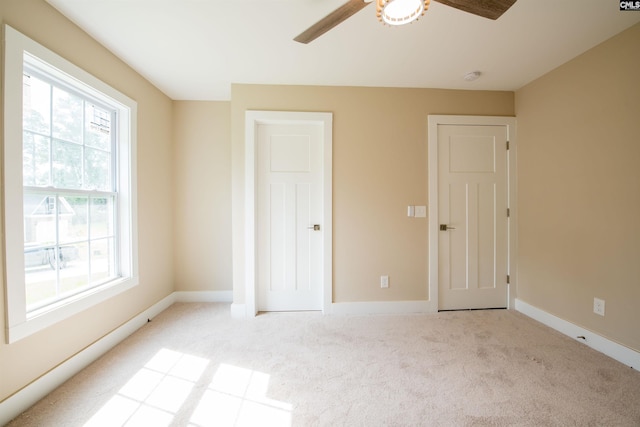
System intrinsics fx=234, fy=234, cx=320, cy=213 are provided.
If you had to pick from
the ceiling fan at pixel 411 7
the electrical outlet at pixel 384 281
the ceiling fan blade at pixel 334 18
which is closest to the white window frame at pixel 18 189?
the ceiling fan blade at pixel 334 18

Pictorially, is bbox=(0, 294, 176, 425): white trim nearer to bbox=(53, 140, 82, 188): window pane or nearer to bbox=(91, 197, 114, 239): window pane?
bbox=(91, 197, 114, 239): window pane

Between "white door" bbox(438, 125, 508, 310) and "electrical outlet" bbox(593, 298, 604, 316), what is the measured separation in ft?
2.52

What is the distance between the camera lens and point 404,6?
1.07 m

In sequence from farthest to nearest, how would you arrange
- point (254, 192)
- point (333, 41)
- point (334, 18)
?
point (254, 192)
point (333, 41)
point (334, 18)

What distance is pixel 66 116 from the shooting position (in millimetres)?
1731

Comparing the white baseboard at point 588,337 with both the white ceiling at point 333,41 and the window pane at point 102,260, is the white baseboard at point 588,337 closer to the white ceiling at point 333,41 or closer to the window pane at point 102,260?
the white ceiling at point 333,41

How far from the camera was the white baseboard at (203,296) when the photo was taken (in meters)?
2.97

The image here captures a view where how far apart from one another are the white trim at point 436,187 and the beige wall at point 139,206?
3057 mm

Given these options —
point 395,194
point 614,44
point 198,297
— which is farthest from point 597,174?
point 198,297

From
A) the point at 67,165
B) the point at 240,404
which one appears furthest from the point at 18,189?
the point at 240,404

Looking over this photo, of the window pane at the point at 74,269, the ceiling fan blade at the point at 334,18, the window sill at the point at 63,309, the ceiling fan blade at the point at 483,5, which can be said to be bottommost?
the window sill at the point at 63,309

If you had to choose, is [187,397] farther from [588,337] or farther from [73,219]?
[588,337]

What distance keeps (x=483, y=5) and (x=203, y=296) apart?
Answer: 3576 millimetres

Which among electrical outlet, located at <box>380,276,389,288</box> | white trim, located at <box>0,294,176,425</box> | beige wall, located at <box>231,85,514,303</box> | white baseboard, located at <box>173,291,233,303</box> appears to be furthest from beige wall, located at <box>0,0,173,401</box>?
electrical outlet, located at <box>380,276,389,288</box>
